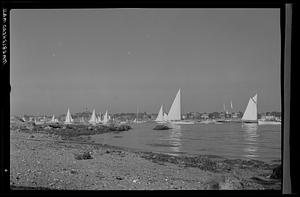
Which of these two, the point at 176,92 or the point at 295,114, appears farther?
the point at 176,92

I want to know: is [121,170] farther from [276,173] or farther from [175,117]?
[276,173]

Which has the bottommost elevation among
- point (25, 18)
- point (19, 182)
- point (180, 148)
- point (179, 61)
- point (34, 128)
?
point (19, 182)

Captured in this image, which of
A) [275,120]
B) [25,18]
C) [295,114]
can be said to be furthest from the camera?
[25,18]

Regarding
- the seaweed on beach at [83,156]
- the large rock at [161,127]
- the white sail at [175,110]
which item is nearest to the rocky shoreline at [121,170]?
the seaweed on beach at [83,156]

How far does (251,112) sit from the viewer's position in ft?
7.32

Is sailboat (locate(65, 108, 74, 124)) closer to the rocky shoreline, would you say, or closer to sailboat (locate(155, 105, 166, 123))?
the rocky shoreline

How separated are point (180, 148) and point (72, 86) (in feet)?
3.48

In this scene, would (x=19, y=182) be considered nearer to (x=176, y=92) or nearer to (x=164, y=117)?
(x=164, y=117)

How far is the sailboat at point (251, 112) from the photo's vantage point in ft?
7.31

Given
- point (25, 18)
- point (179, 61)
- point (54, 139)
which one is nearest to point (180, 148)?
point (179, 61)

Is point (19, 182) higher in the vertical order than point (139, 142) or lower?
lower

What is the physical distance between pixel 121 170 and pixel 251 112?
1191 mm

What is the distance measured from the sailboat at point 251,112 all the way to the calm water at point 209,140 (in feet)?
0.17

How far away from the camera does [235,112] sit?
229 centimetres
